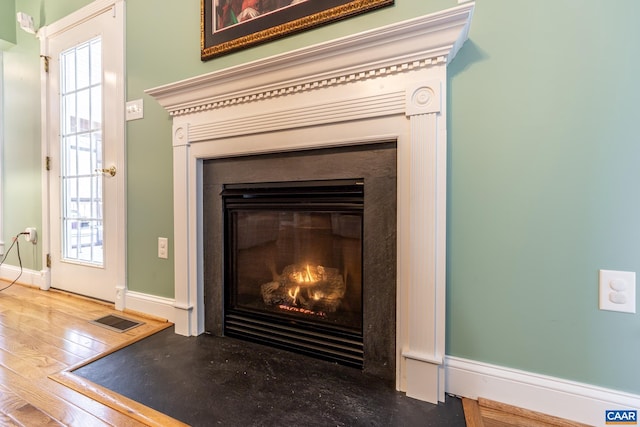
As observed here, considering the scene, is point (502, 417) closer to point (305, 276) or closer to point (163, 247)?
point (305, 276)

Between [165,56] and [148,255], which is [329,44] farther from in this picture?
[148,255]

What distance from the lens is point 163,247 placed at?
1827 mm

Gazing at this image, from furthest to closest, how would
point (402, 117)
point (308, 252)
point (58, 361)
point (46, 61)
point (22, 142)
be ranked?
point (22, 142)
point (46, 61)
point (308, 252)
point (58, 361)
point (402, 117)

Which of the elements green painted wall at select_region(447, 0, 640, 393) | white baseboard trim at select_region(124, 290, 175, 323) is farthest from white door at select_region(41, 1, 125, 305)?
green painted wall at select_region(447, 0, 640, 393)

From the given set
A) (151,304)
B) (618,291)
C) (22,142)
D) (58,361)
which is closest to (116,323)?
(151,304)

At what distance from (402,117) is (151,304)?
6.18 feet

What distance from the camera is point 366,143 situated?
1219 mm

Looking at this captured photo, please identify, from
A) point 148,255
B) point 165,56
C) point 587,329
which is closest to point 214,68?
point 165,56

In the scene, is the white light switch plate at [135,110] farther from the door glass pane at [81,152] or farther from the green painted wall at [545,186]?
the green painted wall at [545,186]

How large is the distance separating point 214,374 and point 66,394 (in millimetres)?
542

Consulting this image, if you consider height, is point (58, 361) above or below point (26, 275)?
below

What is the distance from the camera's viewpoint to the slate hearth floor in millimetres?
997

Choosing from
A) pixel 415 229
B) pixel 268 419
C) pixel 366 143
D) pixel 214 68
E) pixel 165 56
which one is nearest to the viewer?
pixel 268 419

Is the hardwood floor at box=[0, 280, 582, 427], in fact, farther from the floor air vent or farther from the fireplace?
the fireplace
